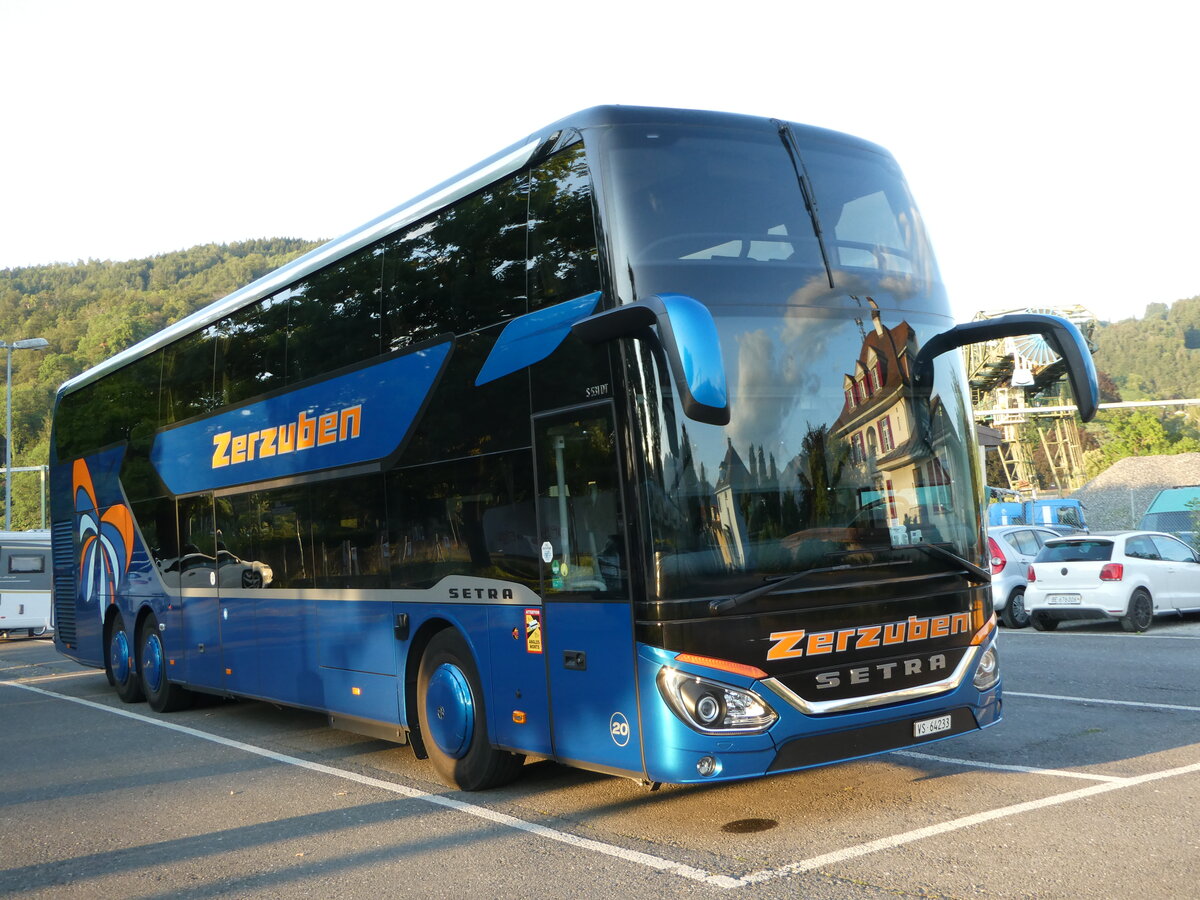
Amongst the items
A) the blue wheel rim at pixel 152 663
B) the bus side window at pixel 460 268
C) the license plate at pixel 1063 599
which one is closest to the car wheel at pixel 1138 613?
the license plate at pixel 1063 599

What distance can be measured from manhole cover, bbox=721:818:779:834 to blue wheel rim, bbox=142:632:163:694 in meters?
9.27

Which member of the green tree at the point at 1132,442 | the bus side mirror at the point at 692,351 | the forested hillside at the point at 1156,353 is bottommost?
the bus side mirror at the point at 692,351

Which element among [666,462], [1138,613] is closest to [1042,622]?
[1138,613]

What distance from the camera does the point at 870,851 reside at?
6.21 m

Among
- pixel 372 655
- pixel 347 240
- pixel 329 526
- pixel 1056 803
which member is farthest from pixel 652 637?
pixel 347 240

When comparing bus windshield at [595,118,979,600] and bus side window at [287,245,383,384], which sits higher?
bus side window at [287,245,383,384]

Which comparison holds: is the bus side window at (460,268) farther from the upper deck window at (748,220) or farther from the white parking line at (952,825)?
the white parking line at (952,825)

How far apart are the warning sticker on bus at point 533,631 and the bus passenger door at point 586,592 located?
0.09 meters

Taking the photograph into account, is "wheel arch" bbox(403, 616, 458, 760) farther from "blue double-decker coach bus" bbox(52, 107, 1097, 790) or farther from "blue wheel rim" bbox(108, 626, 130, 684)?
"blue wheel rim" bbox(108, 626, 130, 684)

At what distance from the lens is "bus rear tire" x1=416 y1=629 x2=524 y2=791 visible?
321 inches

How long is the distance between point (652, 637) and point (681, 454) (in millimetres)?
964

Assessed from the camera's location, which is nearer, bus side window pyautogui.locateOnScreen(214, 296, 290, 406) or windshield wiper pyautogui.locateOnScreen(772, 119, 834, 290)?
windshield wiper pyautogui.locateOnScreen(772, 119, 834, 290)

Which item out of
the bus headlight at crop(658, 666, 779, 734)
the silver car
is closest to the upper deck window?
the bus headlight at crop(658, 666, 779, 734)

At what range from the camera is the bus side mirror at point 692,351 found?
564cm
